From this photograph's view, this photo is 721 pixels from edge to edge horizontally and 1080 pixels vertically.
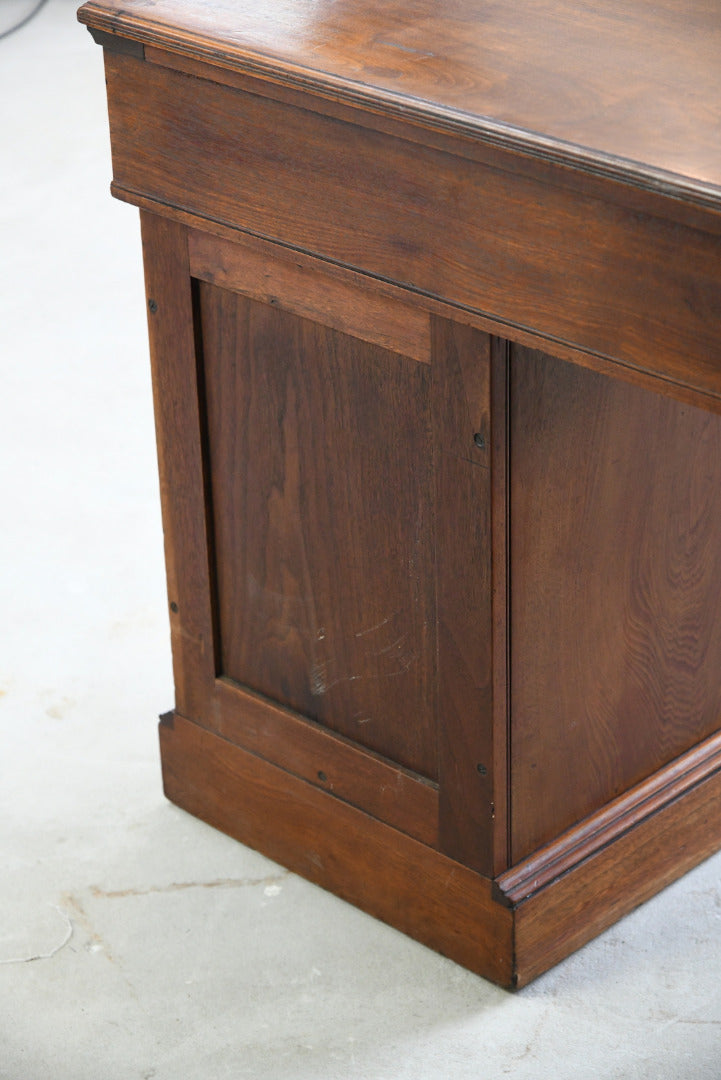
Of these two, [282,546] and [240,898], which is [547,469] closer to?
[282,546]

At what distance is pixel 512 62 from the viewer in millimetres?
1813

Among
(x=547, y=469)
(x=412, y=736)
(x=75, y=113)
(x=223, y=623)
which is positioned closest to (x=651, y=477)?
(x=547, y=469)

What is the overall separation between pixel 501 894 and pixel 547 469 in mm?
529

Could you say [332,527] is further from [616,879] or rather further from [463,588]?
[616,879]

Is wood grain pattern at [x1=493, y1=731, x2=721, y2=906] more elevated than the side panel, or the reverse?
the side panel

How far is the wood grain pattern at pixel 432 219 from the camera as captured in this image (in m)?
1.57

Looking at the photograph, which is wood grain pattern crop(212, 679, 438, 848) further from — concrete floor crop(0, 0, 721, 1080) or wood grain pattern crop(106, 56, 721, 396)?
wood grain pattern crop(106, 56, 721, 396)

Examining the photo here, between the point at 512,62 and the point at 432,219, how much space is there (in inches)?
7.8

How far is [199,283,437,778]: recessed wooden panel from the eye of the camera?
2.00m

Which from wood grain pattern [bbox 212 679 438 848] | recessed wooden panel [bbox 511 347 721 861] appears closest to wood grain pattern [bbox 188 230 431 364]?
recessed wooden panel [bbox 511 347 721 861]

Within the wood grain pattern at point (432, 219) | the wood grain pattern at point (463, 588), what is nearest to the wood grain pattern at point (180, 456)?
the wood grain pattern at point (432, 219)

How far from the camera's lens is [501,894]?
6.76 ft

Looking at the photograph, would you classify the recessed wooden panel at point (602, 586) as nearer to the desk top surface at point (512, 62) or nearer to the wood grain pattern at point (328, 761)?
the wood grain pattern at point (328, 761)

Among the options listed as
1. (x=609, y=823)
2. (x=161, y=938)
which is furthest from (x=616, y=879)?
(x=161, y=938)
